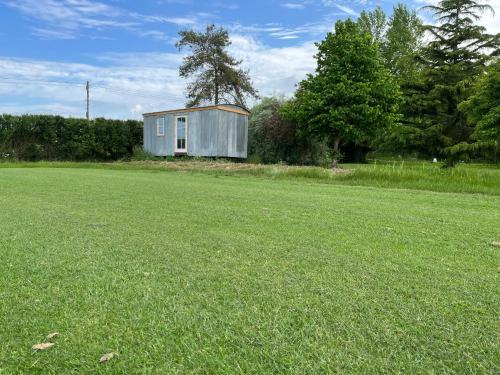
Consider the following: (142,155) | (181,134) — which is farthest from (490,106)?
(142,155)

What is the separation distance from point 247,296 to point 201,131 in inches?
615

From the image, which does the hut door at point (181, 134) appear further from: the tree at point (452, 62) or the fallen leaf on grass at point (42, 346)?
the fallen leaf on grass at point (42, 346)

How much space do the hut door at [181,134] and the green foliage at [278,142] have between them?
10.5ft

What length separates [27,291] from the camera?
5.91 ft

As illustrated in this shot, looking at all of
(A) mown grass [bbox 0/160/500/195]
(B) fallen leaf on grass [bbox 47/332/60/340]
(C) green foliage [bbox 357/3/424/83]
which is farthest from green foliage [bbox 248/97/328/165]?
(C) green foliage [bbox 357/3/424/83]

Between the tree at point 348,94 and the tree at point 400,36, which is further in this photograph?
the tree at point 400,36

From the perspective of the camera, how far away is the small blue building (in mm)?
16609

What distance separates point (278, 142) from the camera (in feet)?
57.1

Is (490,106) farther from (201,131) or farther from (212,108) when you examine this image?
(201,131)

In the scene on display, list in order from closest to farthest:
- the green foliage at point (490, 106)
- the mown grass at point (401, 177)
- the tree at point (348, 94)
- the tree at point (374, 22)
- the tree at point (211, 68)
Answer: the mown grass at point (401, 177) < the green foliage at point (490, 106) < the tree at point (348, 94) < the tree at point (211, 68) < the tree at point (374, 22)

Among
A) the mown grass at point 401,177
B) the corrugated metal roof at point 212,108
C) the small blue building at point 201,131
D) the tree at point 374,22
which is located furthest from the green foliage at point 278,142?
the tree at point 374,22

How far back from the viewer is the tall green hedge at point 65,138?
58.8ft

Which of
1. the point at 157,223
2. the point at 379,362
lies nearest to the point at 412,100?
the point at 157,223

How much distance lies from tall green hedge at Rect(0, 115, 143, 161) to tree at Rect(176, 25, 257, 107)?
31.9 ft
